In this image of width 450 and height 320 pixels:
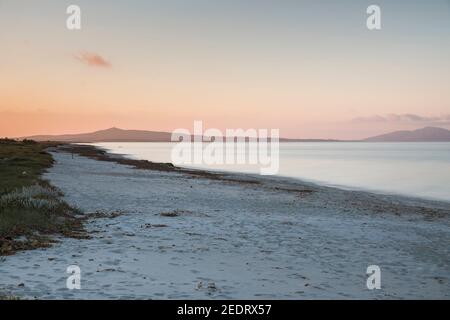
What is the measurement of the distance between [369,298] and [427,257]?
5509mm

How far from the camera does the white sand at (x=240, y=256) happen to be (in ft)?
32.9

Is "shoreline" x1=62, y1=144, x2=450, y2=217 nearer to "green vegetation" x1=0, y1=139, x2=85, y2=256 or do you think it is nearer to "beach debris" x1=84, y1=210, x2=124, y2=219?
"beach debris" x1=84, y1=210, x2=124, y2=219

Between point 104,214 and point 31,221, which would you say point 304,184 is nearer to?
point 104,214

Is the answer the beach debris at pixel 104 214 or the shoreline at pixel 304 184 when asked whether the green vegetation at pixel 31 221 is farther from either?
the shoreline at pixel 304 184

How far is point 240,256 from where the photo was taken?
13.4m

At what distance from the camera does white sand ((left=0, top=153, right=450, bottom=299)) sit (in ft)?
32.9

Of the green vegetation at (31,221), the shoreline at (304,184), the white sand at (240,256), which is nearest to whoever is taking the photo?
the white sand at (240,256)

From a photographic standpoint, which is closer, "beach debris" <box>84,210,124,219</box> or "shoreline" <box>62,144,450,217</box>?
"beach debris" <box>84,210,124,219</box>

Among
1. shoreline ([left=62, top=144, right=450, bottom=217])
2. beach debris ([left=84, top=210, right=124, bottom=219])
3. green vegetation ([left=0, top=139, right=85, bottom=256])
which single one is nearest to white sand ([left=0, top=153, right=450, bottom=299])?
beach debris ([left=84, top=210, right=124, bottom=219])

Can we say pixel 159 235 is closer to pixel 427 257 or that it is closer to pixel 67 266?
pixel 67 266

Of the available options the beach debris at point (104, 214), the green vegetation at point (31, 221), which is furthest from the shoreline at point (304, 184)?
the green vegetation at point (31, 221)
